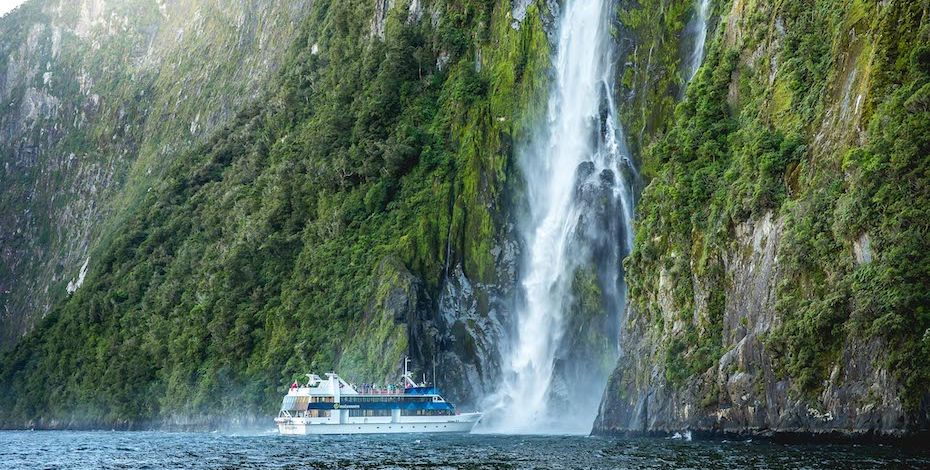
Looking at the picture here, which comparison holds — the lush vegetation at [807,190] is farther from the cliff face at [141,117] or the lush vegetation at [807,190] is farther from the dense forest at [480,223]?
the cliff face at [141,117]

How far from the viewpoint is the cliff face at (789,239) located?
2280 inches

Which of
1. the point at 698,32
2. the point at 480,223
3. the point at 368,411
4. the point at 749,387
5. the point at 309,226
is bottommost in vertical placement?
the point at 749,387

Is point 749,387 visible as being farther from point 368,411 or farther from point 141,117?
point 141,117

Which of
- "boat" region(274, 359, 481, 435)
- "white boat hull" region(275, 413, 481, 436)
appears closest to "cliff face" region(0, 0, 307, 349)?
"boat" region(274, 359, 481, 435)

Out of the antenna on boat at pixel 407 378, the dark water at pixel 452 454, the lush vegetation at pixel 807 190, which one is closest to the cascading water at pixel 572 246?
the antenna on boat at pixel 407 378

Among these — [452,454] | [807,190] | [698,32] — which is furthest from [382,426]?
[807,190]

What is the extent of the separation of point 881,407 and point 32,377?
120 meters

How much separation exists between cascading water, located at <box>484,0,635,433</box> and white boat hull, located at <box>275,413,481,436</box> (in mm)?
4245

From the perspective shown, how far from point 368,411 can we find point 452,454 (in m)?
30.1

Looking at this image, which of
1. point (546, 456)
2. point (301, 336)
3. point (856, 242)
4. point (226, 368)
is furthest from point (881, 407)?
point (226, 368)

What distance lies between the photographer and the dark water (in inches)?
2064

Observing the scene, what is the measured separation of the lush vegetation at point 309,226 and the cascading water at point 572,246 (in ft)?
11.9

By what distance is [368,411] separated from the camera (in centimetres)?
9600

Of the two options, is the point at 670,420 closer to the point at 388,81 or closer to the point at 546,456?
the point at 546,456
